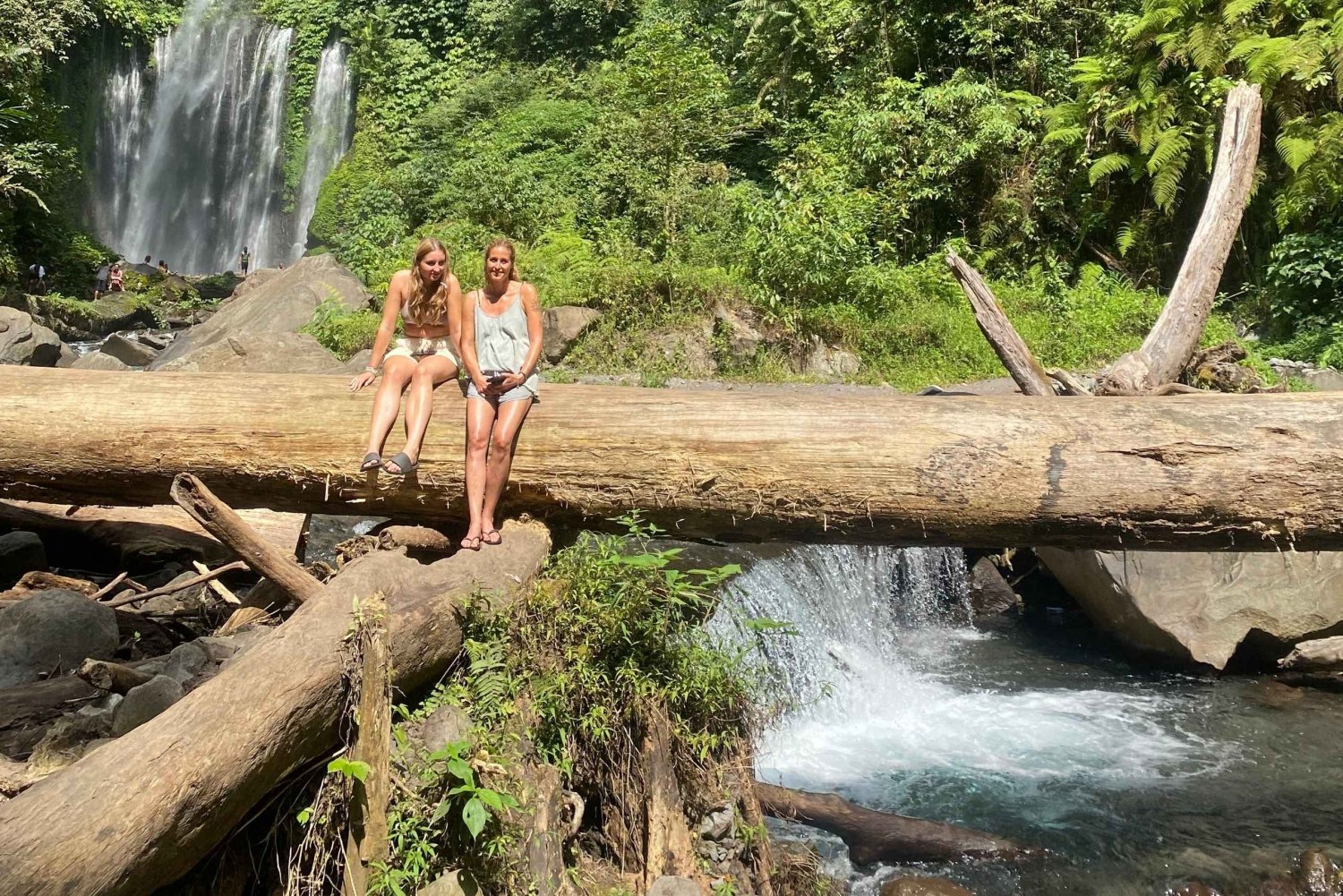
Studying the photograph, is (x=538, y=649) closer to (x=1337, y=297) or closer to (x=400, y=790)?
(x=400, y=790)

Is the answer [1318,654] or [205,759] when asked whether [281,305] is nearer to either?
[1318,654]

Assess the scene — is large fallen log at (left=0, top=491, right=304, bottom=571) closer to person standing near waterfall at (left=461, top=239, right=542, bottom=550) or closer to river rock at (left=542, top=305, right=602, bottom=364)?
person standing near waterfall at (left=461, top=239, right=542, bottom=550)

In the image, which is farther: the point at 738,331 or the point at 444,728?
the point at 738,331

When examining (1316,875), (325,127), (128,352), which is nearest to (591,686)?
(1316,875)

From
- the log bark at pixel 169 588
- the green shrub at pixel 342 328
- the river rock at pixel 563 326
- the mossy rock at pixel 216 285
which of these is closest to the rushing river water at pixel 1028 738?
the log bark at pixel 169 588

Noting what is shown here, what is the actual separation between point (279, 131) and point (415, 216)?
11298 mm

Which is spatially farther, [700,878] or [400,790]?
[700,878]

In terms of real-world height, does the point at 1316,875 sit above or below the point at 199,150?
below

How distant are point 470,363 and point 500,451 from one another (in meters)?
0.47

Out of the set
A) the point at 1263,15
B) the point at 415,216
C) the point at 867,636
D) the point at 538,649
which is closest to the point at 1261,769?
the point at 867,636

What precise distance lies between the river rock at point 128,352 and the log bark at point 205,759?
49.1 feet

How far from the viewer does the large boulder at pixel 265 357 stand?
13.7 m

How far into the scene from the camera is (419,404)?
5.24 meters

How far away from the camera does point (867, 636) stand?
9.09 m
